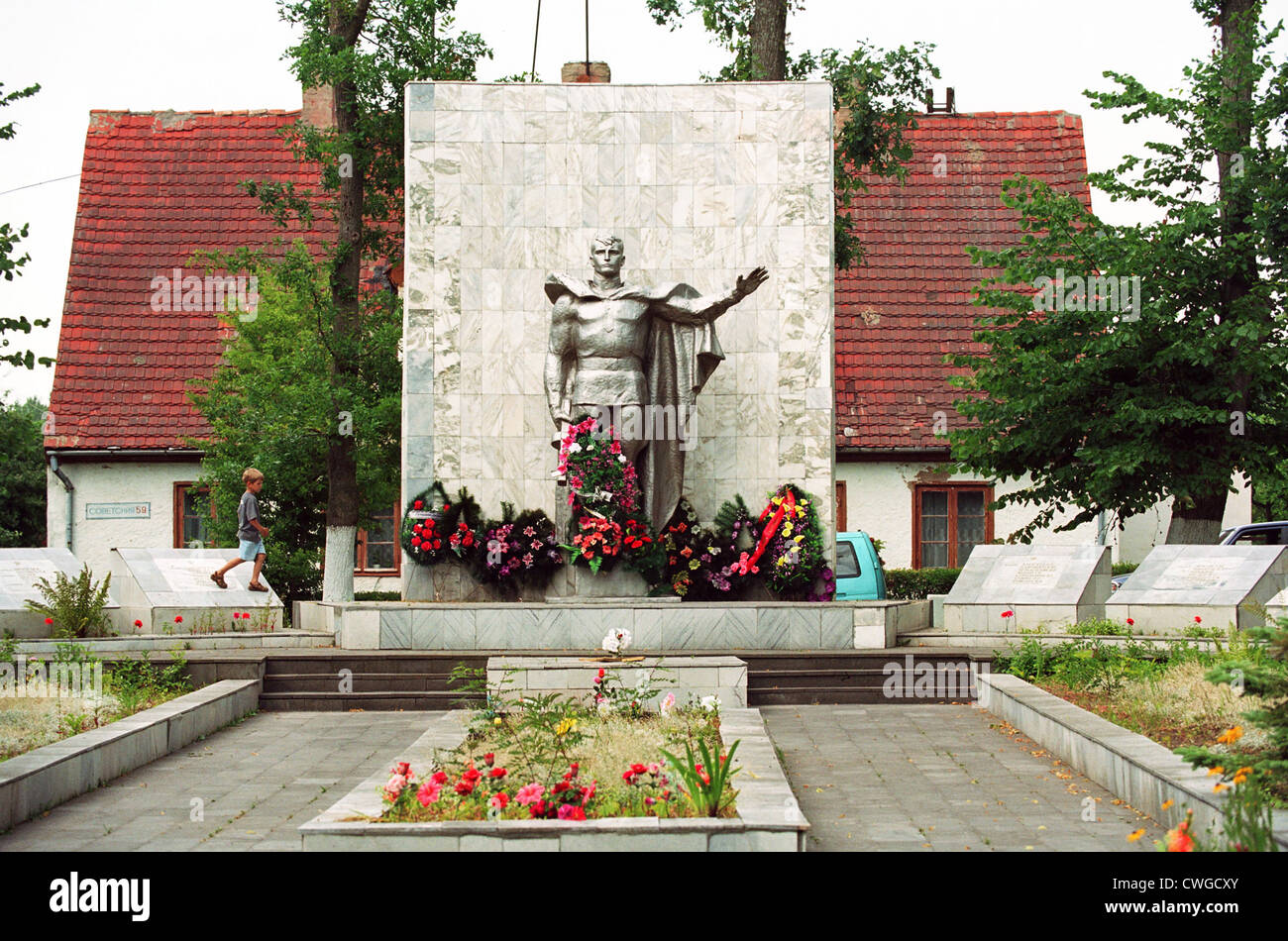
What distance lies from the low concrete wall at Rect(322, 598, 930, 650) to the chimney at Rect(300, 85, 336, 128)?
55.1 feet

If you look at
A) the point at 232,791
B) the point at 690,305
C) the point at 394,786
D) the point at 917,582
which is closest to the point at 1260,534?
the point at 917,582

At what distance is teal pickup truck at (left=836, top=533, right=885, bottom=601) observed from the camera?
1875cm

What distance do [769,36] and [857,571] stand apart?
25.3 ft

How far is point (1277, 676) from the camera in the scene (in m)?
6.75

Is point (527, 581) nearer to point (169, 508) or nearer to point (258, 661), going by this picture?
point (258, 661)

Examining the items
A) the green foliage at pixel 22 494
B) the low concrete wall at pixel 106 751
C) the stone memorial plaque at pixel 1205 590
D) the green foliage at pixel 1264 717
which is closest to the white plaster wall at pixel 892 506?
the stone memorial plaque at pixel 1205 590

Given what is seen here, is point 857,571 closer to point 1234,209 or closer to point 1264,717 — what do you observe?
point 1234,209

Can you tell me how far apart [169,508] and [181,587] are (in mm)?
10270

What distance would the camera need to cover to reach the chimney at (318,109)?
29453mm

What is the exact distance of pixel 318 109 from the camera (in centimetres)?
2961

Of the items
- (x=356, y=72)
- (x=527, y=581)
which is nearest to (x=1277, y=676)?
(x=527, y=581)

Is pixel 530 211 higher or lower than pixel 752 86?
lower

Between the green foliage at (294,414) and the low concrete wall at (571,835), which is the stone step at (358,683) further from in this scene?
the low concrete wall at (571,835)
